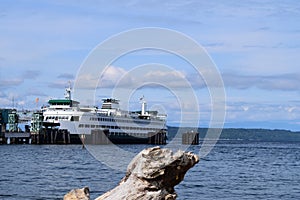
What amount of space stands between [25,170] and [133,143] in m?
→ 101

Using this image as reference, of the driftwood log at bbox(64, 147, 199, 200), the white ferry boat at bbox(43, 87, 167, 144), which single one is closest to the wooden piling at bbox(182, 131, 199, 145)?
the white ferry boat at bbox(43, 87, 167, 144)

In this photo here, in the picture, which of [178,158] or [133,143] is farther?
[133,143]

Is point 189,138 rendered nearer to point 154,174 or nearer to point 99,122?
point 99,122

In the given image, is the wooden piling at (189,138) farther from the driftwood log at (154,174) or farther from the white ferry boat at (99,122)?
the driftwood log at (154,174)

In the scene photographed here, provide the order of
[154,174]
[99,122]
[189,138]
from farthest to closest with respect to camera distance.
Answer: [189,138] < [99,122] < [154,174]

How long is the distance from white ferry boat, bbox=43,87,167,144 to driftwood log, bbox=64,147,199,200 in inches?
5016

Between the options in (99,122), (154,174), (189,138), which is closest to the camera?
(154,174)

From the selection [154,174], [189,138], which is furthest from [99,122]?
[154,174]

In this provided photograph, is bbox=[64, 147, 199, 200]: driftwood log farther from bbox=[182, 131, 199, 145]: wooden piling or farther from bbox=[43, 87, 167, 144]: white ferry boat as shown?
bbox=[182, 131, 199, 145]: wooden piling

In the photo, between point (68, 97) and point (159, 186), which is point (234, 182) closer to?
point (159, 186)

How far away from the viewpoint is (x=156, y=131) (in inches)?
6501

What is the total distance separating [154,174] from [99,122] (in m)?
135

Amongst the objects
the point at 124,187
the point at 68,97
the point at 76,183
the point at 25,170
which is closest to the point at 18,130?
the point at 68,97

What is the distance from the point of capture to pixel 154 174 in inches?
408
